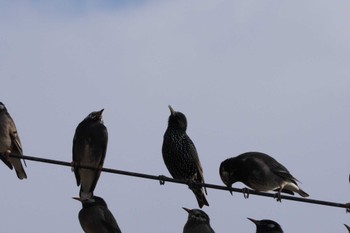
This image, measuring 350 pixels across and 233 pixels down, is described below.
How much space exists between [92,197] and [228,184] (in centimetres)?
182

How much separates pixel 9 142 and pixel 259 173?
307cm

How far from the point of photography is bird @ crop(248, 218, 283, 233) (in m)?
11.8

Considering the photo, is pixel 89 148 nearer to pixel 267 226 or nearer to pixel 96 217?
pixel 96 217

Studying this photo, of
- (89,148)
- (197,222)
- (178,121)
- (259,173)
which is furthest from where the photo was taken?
(178,121)

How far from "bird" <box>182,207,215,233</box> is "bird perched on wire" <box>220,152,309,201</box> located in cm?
69

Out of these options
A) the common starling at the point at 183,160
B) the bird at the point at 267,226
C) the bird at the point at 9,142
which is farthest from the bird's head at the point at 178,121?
the bird at the point at 9,142

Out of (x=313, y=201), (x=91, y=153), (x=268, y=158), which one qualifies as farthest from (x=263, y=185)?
(x=313, y=201)

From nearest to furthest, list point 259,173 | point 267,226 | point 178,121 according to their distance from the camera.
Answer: point 259,173
point 267,226
point 178,121

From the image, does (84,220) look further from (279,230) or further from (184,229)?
(279,230)

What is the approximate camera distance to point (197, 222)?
12.2 meters

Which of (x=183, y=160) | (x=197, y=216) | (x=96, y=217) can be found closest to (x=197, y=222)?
(x=197, y=216)

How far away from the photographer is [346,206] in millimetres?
9156

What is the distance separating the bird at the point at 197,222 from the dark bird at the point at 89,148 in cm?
128

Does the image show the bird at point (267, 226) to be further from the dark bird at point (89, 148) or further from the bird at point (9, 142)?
the bird at point (9, 142)
